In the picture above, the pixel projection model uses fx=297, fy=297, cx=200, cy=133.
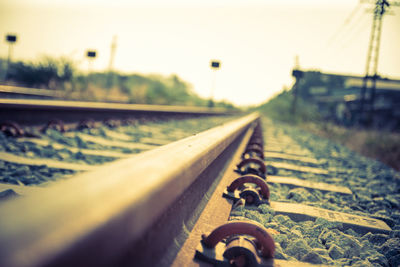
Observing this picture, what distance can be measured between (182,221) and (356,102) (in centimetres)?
3953

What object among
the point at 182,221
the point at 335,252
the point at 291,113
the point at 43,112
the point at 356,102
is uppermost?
the point at 356,102

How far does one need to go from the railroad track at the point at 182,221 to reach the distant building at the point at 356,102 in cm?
1379

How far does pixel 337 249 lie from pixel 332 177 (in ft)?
7.93

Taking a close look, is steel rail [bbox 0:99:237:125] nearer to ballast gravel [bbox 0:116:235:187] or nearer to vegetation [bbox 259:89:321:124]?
ballast gravel [bbox 0:116:235:187]

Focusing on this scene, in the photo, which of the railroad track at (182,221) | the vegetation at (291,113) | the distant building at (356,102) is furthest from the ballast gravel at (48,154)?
the vegetation at (291,113)

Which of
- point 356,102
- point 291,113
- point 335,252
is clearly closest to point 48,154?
point 335,252

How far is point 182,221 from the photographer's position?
1.21 m

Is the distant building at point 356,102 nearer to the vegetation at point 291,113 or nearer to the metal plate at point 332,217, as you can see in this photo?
the vegetation at point 291,113

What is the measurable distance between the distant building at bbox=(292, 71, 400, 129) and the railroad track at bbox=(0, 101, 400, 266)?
13.8 metres

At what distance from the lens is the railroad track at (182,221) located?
374mm

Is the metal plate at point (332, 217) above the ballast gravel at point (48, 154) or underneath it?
underneath

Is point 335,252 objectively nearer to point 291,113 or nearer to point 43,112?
point 43,112

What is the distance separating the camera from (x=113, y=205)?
1.53 feet

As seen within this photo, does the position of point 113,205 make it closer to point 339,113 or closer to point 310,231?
point 310,231
